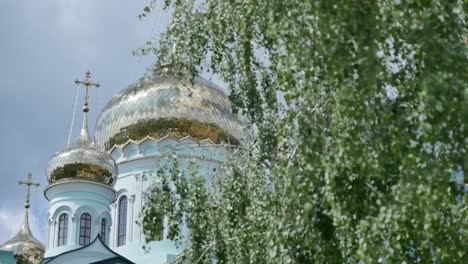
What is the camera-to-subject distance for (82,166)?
76.1 feet

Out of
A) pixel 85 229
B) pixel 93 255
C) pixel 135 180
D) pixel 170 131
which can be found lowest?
pixel 93 255

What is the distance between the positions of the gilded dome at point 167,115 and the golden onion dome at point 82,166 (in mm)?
2000

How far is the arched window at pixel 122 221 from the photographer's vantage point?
2520 centimetres

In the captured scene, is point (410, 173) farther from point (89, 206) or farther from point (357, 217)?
point (89, 206)

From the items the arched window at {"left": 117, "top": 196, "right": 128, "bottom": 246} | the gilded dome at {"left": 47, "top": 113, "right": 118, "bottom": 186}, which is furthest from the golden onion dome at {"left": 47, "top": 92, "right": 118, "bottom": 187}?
the arched window at {"left": 117, "top": 196, "right": 128, "bottom": 246}

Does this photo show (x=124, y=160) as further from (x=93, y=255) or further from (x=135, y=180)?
(x=93, y=255)

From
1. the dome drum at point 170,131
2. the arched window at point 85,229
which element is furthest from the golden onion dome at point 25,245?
the dome drum at point 170,131

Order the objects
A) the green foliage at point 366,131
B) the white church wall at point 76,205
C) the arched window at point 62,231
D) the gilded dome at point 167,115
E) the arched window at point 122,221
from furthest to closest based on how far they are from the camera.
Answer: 1. the arched window at point 122,221
2. the gilded dome at point 167,115
3. the arched window at point 62,231
4. the white church wall at point 76,205
5. the green foliage at point 366,131

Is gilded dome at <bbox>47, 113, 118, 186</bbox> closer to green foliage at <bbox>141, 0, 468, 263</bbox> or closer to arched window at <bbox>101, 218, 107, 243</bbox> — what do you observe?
arched window at <bbox>101, 218, 107, 243</bbox>

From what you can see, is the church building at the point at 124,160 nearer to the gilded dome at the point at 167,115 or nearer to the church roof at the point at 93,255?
the gilded dome at the point at 167,115

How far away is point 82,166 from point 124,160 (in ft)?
7.60

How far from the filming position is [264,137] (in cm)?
920

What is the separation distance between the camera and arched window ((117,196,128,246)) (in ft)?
82.7

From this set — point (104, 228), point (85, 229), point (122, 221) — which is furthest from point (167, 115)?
point (85, 229)
